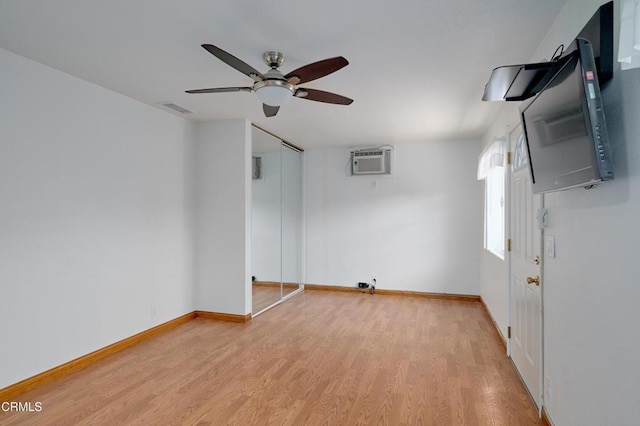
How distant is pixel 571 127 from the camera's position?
1.37 m

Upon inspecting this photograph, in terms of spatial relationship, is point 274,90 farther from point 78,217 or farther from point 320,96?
point 78,217

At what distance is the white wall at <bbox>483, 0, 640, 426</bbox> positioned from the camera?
3.95 ft

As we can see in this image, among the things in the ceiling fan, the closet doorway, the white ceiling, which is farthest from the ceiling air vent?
the ceiling fan

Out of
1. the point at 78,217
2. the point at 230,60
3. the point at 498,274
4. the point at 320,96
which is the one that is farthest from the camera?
the point at 498,274

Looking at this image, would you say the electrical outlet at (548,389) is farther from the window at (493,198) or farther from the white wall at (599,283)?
the window at (493,198)

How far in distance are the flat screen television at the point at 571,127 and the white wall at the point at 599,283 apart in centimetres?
11

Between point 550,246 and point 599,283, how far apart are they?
666 millimetres

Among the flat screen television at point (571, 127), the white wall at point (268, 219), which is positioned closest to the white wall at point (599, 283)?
the flat screen television at point (571, 127)

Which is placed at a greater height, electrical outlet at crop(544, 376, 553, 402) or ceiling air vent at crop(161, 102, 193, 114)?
ceiling air vent at crop(161, 102, 193, 114)

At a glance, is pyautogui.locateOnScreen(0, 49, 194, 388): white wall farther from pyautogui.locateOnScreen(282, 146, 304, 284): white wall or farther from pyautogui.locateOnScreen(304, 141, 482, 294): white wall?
pyautogui.locateOnScreen(304, 141, 482, 294): white wall

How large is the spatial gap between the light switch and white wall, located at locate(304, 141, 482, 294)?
3.21 metres

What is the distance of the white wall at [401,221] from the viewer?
17.6 feet

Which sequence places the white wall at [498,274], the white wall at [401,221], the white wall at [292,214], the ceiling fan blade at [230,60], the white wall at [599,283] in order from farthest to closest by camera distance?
the white wall at [292,214]
the white wall at [401,221]
the white wall at [498,274]
the ceiling fan blade at [230,60]
the white wall at [599,283]

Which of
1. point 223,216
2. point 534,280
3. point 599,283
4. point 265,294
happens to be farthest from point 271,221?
point 599,283
